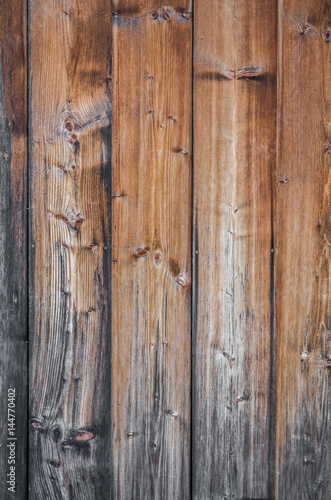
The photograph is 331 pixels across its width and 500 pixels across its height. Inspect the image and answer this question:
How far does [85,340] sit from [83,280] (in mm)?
157

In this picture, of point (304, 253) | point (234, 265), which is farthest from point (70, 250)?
point (304, 253)

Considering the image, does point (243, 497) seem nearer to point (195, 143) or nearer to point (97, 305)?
point (97, 305)

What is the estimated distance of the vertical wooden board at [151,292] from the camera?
0.89 metres

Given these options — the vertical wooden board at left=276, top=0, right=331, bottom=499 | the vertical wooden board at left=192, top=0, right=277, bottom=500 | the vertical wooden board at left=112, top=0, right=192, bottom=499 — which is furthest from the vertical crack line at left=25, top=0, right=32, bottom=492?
the vertical wooden board at left=276, top=0, right=331, bottom=499

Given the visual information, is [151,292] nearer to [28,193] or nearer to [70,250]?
[70,250]

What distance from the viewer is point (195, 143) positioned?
0.90 m

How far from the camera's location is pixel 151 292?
2.96 feet

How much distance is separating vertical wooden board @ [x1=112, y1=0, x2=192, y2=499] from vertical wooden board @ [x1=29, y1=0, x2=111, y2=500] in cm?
4

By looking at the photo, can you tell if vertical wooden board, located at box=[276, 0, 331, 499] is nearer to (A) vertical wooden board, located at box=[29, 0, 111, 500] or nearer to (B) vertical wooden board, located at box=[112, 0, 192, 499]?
(B) vertical wooden board, located at box=[112, 0, 192, 499]

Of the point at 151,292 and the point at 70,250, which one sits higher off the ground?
the point at 70,250

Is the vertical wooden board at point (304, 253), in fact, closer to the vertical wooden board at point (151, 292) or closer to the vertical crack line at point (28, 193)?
the vertical wooden board at point (151, 292)

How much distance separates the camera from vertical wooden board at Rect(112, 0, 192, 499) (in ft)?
2.93

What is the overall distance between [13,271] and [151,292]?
368mm

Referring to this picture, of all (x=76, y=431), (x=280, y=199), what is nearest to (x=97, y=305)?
(x=76, y=431)
